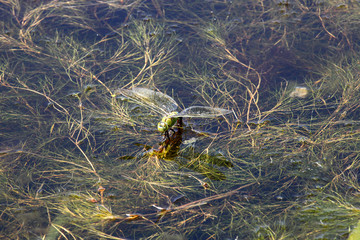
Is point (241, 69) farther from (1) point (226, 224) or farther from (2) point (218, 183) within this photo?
(1) point (226, 224)

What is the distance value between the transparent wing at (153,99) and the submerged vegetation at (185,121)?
0.11 meters

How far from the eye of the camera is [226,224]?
2.61 meters

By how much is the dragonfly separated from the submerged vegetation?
0.11m

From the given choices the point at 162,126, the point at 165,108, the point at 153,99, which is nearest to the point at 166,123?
the point at 162,126

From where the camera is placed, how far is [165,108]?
10.6 feet

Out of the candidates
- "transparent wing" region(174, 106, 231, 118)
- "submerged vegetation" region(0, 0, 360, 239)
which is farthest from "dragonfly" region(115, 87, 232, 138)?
"submerged vegetation" region(0, 0, 360, 239)

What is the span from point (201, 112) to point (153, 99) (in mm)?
457

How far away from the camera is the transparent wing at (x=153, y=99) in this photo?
3.24m

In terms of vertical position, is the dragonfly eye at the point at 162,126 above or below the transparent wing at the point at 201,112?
below

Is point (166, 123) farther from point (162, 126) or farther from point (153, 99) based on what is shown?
point (153, 99)

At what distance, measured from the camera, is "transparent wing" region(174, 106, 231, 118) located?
3.08m

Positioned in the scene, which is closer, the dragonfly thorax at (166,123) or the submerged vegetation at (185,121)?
the submerged vegetation at (185,121)

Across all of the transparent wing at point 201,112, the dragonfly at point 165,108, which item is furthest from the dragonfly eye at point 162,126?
the transparent wing at point 201,112

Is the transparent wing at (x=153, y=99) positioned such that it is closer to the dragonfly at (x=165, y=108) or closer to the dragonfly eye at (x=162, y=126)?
the dragonfly at (x=165, y=108)
